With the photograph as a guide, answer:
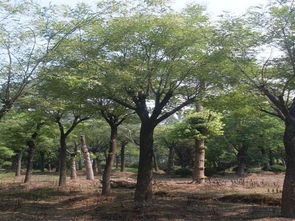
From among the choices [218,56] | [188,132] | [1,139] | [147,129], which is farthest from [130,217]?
[1,139]

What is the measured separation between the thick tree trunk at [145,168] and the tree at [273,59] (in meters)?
3.64

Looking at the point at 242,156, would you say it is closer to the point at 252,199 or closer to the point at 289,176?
the point at 252,199

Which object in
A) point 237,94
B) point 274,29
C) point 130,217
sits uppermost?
point 274,29

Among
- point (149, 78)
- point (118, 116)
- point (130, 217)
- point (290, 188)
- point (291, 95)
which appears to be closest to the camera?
point (290, 188)

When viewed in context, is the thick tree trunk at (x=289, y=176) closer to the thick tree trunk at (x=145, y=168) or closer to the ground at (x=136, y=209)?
the ground at (x=136, y=209)

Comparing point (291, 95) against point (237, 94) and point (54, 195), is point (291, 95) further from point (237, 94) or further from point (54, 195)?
point (54, 195)

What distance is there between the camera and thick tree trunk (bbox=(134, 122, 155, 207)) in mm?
11836

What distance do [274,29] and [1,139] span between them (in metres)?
19.7

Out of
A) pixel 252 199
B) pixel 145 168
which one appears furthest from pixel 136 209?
pixel 252 199

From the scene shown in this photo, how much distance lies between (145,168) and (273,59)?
539 cm

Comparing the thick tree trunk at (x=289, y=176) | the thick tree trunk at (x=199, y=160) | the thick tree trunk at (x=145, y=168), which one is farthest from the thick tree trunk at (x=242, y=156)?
the thick tree trunk at (x=289, y=176)

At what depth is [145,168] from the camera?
1187 cm

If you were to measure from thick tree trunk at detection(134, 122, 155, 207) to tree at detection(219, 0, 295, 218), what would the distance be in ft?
11.9

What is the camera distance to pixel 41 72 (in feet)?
35.9
